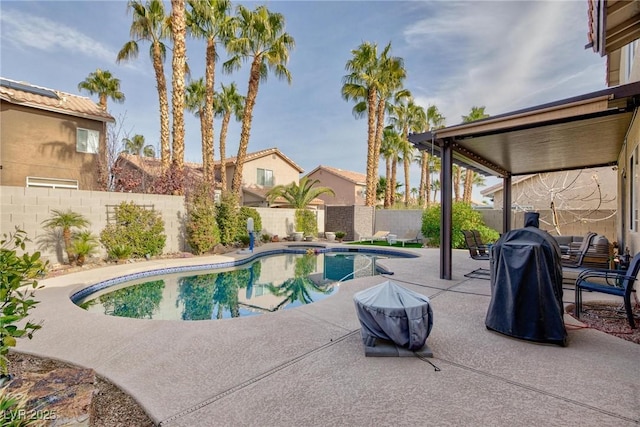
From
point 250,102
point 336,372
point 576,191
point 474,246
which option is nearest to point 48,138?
point 250,102

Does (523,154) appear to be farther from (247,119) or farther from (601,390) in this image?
(247,119)

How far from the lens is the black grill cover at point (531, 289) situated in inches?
152

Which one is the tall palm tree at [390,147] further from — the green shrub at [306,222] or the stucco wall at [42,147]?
the stucco wall at [42,147]

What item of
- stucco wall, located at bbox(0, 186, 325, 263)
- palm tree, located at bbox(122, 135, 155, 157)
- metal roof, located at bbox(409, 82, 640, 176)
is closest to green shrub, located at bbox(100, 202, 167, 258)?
stucco wall, located at bbox(0, 186, 325, 263)

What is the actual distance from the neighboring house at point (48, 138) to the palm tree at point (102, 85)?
8.09 meters

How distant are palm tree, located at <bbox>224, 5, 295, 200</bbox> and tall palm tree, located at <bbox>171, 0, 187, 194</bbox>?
10.8ft

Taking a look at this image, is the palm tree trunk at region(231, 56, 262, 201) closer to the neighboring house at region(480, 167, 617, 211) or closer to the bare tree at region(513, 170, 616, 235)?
the neighboring house at region(480, 167, 617, 211)

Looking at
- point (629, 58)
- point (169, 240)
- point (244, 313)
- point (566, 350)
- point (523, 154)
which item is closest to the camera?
point (566, 350)

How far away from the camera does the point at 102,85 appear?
75.2ft

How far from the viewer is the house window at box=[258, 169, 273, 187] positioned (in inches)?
1071

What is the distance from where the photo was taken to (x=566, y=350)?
12.3 feet

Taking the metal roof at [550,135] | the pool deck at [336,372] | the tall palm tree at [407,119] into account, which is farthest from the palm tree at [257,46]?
the pool deck at [336,372]

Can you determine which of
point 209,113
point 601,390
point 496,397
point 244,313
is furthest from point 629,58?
point 209,113

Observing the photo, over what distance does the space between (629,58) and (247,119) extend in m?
15.0
